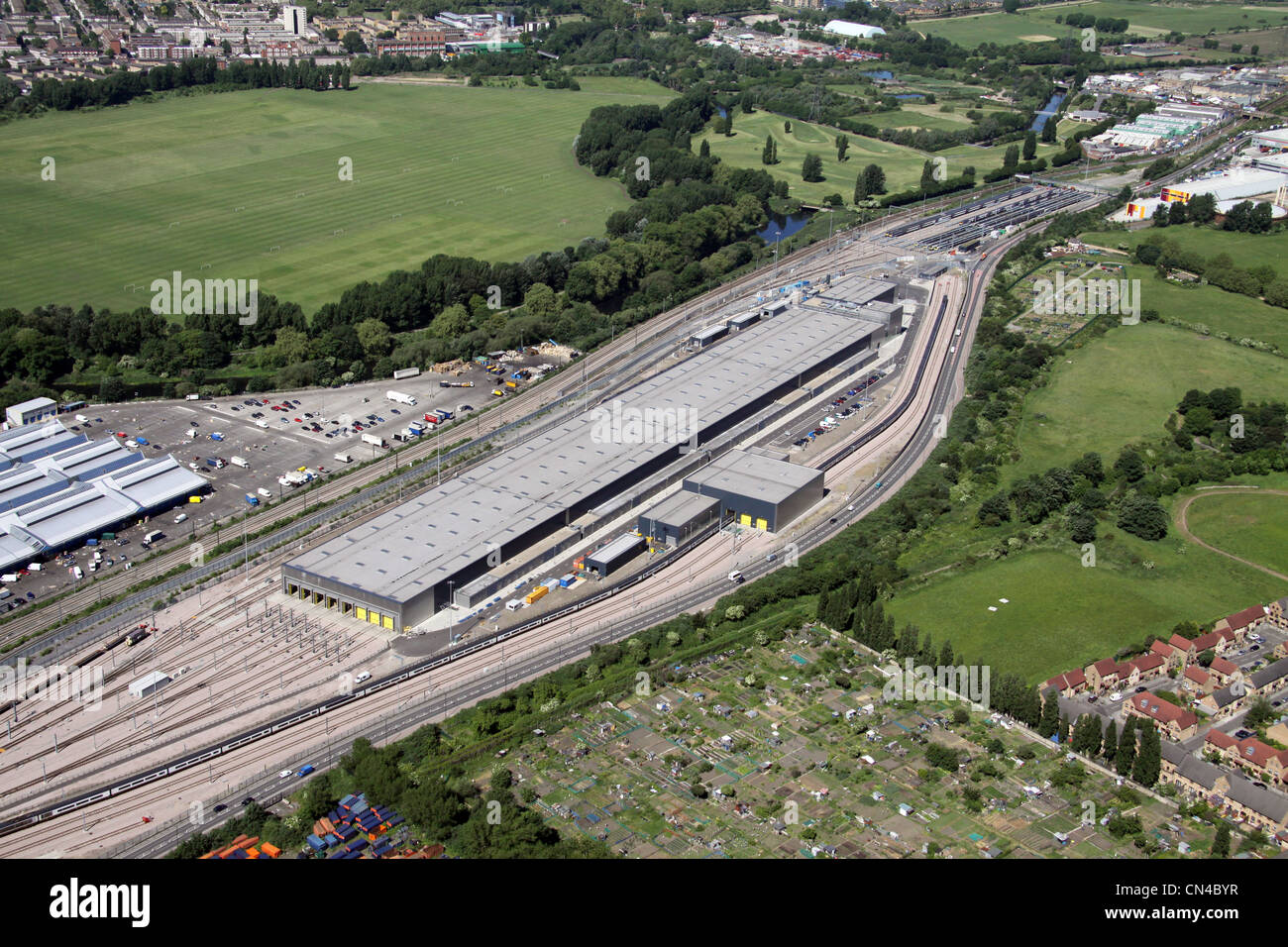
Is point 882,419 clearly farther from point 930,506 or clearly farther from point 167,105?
point 167,105

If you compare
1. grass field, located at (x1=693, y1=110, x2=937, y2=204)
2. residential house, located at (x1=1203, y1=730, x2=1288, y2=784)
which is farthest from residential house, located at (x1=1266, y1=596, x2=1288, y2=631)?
grass field, located at (x1=693, y1=110, x2=937, y2=204)

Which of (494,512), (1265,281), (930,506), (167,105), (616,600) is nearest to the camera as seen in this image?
(616,600)

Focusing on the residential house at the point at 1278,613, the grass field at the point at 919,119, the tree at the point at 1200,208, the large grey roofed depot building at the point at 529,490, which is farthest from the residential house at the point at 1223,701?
the grass field at the point at 919,119

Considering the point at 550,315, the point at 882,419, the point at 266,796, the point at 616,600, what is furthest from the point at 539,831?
the point at 550,315

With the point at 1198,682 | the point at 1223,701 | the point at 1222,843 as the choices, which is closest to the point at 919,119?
the point at 1198,682

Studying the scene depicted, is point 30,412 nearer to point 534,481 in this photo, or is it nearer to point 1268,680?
point 534,481

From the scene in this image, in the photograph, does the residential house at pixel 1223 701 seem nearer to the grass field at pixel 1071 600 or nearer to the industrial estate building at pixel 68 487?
the grass field at pixel 1071 600
